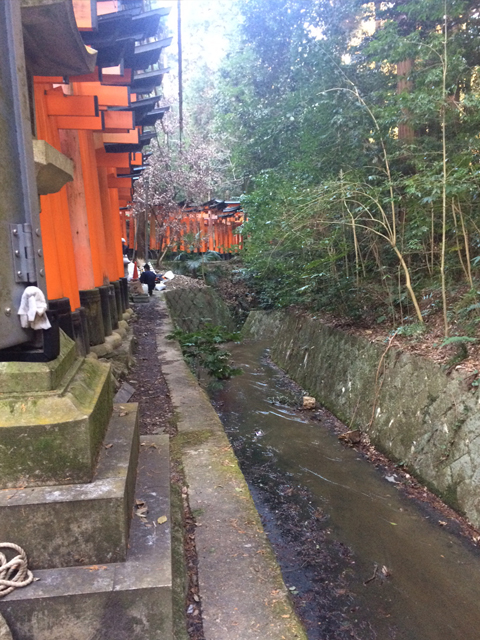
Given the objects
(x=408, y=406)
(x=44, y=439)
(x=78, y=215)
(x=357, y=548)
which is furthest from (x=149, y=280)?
(x=44, y=439)

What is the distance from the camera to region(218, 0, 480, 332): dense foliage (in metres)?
5.99

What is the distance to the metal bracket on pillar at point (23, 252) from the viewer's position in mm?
1569

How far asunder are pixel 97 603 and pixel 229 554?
107 centimetres

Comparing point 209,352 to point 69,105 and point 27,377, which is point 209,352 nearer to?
point 69,105

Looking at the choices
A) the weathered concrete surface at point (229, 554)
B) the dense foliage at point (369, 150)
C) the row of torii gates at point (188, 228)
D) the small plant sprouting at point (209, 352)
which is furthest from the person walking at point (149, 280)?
the weathered concrete surface at point (229, 554)

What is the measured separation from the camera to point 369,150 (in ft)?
26.8

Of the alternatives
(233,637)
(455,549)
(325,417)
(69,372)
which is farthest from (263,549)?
(325,417)

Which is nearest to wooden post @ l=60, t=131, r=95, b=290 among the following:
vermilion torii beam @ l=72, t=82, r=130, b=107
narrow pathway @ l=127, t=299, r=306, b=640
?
vermilion torii beam @ l=72, t=82, r=130, b=107

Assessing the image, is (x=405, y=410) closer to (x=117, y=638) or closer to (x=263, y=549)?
(x=263, y=549)

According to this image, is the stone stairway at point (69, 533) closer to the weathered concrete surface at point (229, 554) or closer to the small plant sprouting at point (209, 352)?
the weathered concrete surface at point (229, 554)

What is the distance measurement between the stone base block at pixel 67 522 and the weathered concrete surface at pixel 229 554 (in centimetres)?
68

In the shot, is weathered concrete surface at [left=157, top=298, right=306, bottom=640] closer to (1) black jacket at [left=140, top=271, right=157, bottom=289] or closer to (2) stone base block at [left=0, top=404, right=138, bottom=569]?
(2) stone base block at [left=0, top=404, right=138, bottom=569]

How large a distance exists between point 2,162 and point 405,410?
539 centimetres

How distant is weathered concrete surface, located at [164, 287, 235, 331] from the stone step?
48.6 feet
